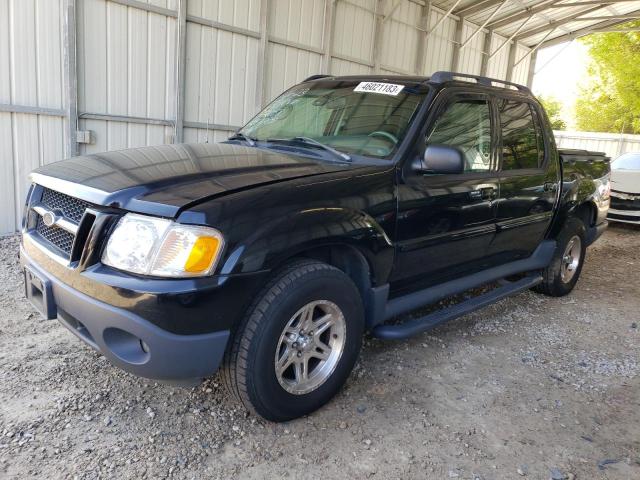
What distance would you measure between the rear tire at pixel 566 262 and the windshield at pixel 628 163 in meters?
6.44

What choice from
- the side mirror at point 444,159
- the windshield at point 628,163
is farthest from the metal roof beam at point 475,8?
the side mirror at point 444,159

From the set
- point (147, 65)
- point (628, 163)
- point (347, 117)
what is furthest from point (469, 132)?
point (628, 163)

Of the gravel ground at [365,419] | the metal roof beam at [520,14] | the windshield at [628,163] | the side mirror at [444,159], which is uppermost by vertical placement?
the metal roof beam at [520,14]

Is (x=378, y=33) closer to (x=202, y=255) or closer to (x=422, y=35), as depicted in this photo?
(x=422, y=35)

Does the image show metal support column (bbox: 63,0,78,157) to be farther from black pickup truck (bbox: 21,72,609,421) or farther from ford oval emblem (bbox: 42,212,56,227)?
ford oval emblem (bbox: 42,212,56,227)

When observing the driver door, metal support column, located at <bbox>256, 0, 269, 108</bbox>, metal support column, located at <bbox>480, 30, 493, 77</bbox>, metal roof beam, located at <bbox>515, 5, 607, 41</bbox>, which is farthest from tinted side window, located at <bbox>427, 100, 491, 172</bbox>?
metal roof beam, located at <bbox>515, 5, 607, 41</bbox>

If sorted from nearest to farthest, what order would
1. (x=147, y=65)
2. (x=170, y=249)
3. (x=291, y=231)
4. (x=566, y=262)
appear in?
(x=170, y=249) < (x=291, y=231) < (x=566, y=262) < (x=147, y=65)

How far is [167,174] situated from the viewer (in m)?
2.46

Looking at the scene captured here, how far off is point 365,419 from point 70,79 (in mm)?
5875

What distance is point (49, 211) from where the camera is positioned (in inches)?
103

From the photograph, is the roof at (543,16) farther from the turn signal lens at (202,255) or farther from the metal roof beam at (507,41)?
the turn signal lens at (202,255)

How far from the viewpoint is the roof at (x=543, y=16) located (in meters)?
13.3

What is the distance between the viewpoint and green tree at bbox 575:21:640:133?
2628 cm

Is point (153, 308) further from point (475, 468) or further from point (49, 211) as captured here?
point (475, 468)
